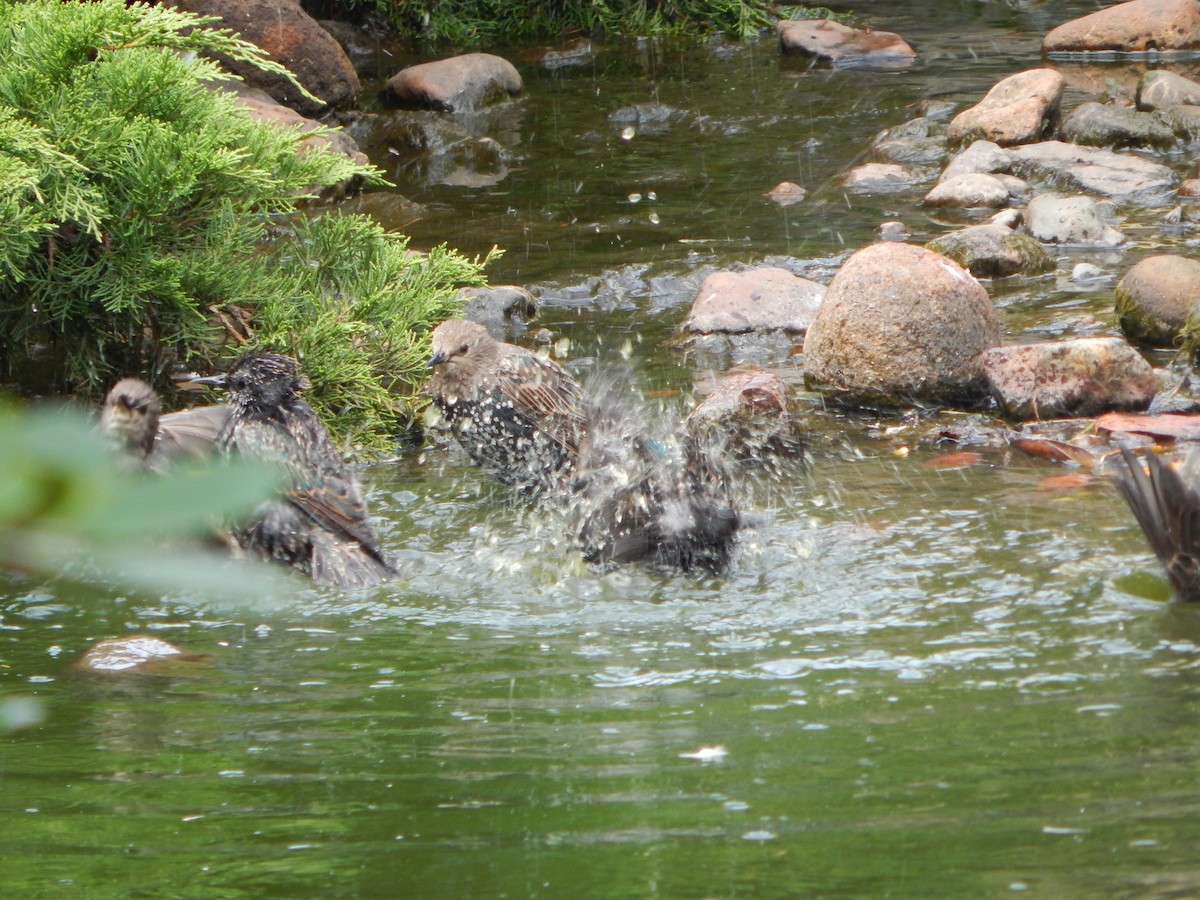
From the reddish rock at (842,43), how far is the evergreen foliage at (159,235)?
11071 millimetres

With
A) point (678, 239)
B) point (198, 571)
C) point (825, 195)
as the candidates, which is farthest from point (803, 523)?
point (825, 195)

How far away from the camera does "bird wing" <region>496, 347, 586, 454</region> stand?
21.2 feet

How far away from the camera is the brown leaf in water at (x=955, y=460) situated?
6.33 m

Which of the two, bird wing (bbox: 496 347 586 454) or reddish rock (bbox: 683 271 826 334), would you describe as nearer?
bird wing (bbox: 496 347 586 454)

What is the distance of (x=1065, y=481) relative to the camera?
5.93 metres

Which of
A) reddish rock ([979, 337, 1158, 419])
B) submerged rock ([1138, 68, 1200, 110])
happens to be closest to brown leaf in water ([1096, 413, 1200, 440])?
reddish rock ([979, 337, 1158, 419])

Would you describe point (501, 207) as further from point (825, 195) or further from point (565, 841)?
point (565, 841)

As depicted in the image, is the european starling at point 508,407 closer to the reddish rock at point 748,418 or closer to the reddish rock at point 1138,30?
the reddish rock at point 748,418

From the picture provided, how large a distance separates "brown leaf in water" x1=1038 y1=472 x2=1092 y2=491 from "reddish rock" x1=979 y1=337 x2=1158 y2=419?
922 millimetres

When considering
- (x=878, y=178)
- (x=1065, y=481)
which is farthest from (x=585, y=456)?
(x=878, y=178)

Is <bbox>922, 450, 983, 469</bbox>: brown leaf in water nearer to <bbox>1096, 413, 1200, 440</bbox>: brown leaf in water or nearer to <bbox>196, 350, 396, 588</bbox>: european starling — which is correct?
<bbox>1096, 413, 1200, 440</bbox>: brown leaf in water

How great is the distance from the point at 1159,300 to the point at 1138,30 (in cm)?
987

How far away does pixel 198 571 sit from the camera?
1.04m

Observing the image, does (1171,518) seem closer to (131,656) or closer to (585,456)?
(585,456)
